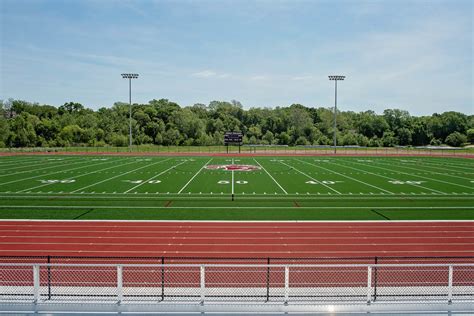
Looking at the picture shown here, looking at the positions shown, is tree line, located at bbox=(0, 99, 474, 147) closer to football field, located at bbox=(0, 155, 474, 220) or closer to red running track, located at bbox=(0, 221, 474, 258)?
football field, located at bbox=(0, 155, 474, 220)

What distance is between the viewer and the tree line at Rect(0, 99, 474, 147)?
9694cm

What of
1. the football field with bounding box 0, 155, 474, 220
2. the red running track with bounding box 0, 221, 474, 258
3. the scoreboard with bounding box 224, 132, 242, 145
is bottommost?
the red running track with bounding box 0, 221, 474, 258

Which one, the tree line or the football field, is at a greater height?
the tree line

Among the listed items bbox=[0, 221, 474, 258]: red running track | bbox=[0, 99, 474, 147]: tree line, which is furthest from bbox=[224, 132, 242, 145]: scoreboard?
bbox=[0, 221, 474, 258]: red running track

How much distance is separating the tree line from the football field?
65.5m

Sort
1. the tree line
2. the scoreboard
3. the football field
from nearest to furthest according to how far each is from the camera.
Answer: the football field < the scoreboard < the tree line

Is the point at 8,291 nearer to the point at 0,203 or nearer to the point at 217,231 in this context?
the point at 217,231

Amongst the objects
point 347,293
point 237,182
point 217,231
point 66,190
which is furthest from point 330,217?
point 66,190

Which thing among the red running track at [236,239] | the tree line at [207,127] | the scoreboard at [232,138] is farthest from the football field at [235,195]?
the tree line at [207,127]

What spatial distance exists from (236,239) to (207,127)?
111789 millimetres

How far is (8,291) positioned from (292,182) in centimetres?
2374

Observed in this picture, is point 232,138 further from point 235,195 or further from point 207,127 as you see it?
point 207,127

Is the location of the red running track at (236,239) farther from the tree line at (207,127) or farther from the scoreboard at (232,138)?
the tree line at (207,127)

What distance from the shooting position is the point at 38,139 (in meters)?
92.8
